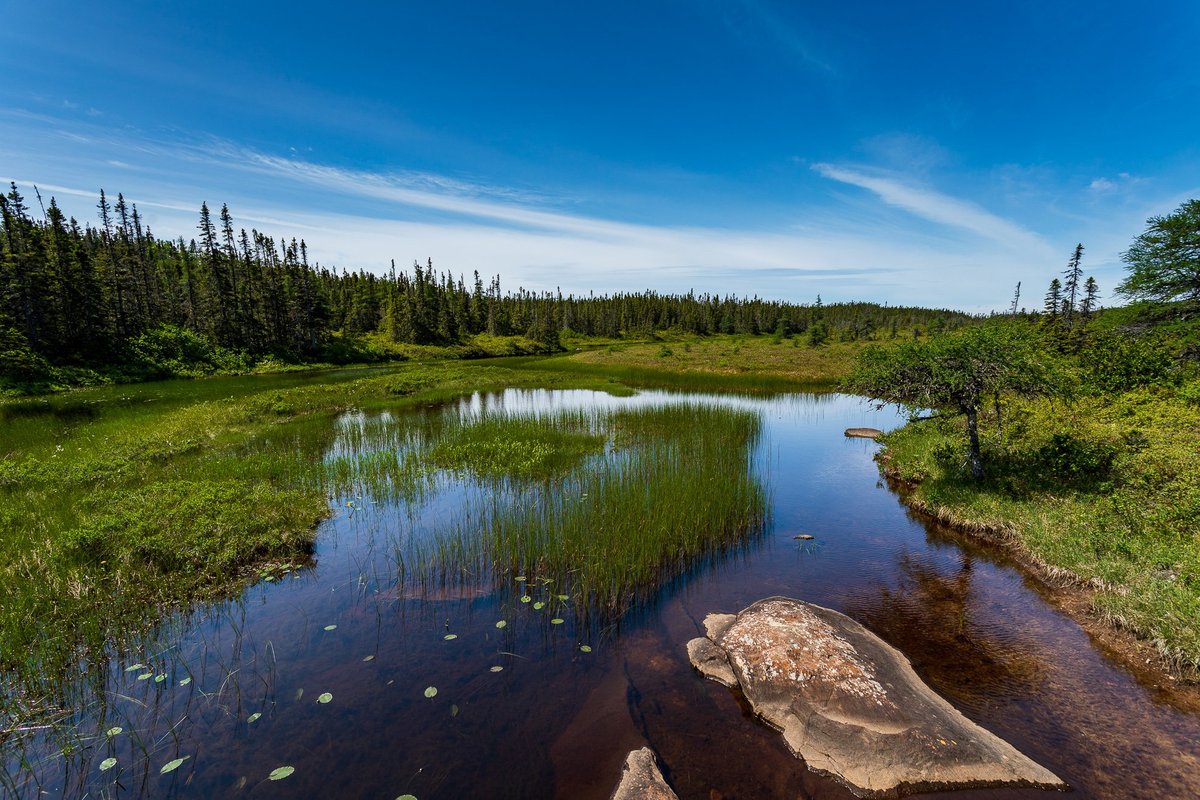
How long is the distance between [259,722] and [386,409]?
82.1 ft

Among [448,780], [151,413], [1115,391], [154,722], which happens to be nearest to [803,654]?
[448,780]

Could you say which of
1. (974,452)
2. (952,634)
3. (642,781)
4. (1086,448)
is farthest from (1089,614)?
(642,781)

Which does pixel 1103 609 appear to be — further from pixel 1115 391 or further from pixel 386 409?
pixel 386 409

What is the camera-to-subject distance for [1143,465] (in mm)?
12258

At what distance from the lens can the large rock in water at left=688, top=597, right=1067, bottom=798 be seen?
5.54 metres

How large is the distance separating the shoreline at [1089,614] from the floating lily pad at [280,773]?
11.7 m

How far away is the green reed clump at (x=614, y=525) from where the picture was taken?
32.2 feet

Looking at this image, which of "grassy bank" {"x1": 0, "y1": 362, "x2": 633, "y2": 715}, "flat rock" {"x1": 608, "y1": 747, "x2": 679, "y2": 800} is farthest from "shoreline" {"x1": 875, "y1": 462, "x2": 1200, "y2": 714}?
"grassy bank" {"x1": 0, "y1": 362, "x2": 633, "y2": 715}

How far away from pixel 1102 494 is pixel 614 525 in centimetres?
1262

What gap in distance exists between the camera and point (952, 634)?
859cm

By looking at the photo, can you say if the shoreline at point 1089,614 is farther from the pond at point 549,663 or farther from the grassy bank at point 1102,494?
the pond at point 549,663

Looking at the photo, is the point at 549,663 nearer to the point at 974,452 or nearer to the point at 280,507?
the point at 280,507

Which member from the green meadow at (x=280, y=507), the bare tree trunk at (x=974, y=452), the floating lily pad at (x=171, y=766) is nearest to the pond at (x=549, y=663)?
the floating lily pad at (x=171, y=766)

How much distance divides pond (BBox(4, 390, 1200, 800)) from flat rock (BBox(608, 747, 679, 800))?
0.25 metres
